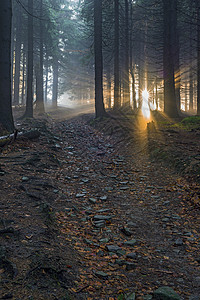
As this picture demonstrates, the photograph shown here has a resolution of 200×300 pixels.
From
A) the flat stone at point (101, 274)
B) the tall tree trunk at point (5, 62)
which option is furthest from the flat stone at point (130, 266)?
the tall tree trunk at point (5, 62)

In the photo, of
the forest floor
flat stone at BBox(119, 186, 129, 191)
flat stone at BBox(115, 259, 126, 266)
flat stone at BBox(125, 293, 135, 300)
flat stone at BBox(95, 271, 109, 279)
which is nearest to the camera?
flat stone at BBox(125, 293, 135, 300)

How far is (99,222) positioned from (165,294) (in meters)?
2.22

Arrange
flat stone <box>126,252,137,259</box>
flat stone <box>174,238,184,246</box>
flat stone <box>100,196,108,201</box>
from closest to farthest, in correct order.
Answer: flat stone <box>126,252,137,259</box>, flat stone <box>174,238,184,246</box>, flat stone <box>100,196,108,201</box>

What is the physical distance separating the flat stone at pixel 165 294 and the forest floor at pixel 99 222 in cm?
11

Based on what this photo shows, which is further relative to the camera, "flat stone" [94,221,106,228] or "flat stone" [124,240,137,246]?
"flat stone" [94,221,106,228]

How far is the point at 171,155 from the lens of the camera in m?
8.25

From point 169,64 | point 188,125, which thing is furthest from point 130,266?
point 169,64

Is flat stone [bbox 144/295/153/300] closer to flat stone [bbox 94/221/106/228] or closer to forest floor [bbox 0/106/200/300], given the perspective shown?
forest floor [bbox 0/106/200/300]

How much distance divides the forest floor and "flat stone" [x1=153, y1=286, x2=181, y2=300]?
11 centimetres

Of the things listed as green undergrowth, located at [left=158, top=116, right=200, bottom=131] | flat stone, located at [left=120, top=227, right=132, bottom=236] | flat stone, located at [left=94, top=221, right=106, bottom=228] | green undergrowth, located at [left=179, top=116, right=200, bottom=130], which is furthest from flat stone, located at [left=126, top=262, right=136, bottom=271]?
green undergrowth, located at [left=179, top=116, right=200, bottom=130]

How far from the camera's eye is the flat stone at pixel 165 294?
2516 mm

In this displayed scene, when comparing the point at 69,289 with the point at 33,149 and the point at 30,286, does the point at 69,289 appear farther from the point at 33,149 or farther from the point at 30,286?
the point at 33,149

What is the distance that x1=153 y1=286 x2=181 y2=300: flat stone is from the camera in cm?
252

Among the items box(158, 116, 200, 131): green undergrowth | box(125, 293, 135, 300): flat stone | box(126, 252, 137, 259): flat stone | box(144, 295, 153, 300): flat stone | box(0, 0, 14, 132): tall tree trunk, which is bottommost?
box(126, 252, 137, 259): flat stone
